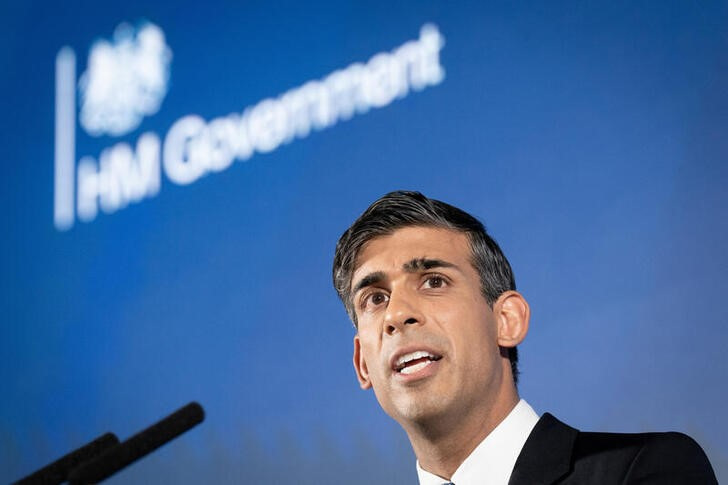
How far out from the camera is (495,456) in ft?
6.80

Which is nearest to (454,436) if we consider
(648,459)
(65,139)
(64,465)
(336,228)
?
(648,459)

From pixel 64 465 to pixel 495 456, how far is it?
1.05m

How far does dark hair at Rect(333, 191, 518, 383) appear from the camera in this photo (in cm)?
219

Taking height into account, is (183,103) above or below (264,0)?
below

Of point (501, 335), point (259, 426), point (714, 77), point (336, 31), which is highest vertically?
point (336, 31)

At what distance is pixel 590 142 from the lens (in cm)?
283

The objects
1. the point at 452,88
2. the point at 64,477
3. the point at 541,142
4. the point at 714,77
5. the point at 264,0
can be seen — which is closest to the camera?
the point at 64,477

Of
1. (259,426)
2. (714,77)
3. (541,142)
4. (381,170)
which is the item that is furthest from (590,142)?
(259,426)

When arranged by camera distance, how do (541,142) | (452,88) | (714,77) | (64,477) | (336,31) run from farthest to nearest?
(336,31)
(452,88)
(541,142)
(714,77)
(64,477)

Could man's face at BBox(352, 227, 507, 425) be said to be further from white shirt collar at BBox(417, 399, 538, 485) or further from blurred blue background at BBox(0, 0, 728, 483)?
blurred blue background at BBox(0, 0, 728, 483)

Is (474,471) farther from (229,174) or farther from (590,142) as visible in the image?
(229,174)

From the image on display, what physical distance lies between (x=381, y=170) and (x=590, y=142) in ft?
2.18

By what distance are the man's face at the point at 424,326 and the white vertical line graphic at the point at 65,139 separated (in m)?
2.04

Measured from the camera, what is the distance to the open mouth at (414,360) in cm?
201
